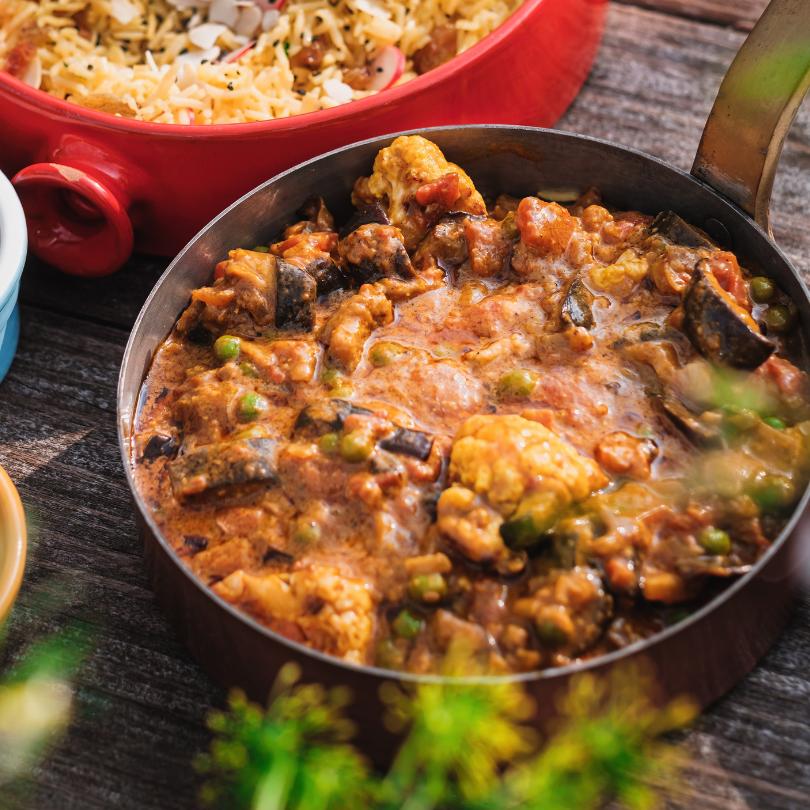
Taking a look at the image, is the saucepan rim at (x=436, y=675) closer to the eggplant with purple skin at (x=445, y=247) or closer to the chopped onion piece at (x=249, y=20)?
the eggplant with purple skin at (x=445, y=247)

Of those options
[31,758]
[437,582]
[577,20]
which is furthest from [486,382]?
[577,20]

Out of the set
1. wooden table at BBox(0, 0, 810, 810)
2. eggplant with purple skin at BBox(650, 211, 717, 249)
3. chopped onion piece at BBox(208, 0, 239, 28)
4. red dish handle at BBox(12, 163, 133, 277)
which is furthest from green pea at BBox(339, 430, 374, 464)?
chopped onion piece at BBox(208, 0, 239, 28)

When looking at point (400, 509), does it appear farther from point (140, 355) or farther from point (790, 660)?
point (790, 660)

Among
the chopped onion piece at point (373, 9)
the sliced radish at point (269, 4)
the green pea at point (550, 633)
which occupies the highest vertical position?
the chopped onion piece at point (373, 9)

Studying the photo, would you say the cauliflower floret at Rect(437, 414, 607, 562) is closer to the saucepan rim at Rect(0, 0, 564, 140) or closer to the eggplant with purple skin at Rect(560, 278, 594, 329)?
the eggplant with purple skin at Rect(560, 278, 594, 329)

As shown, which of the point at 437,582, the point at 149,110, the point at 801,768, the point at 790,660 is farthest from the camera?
the point at 149,110

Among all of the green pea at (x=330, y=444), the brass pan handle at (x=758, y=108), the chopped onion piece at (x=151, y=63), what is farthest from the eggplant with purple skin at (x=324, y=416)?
the chopped onion piece at (x=151, y=63)
